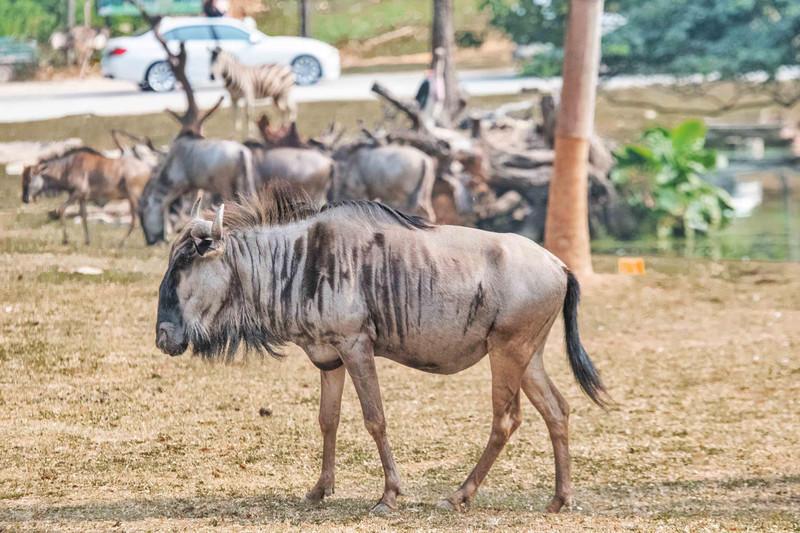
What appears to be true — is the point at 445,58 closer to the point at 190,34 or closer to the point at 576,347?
the point at 190,34

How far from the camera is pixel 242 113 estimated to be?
19922 millimetres

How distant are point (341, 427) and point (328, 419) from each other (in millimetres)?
2061

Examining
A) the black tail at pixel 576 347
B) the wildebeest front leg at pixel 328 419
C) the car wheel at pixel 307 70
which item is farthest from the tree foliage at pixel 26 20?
the black tail at pixel 576 347

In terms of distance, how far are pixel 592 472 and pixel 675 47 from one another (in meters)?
20.8

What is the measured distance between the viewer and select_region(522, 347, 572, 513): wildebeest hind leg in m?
7.42

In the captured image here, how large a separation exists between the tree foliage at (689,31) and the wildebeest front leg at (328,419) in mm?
20815

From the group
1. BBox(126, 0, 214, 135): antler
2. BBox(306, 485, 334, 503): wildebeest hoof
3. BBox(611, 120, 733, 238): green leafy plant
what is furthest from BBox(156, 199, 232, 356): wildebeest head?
BBox(611, 120, 733, 238): green leafy plant

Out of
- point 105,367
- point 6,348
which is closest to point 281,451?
point 105,367

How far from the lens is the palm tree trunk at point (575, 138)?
1552 cm

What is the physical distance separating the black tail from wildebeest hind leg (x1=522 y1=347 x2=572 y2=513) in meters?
0.22

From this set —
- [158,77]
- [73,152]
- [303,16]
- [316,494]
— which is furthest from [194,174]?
[316,494]

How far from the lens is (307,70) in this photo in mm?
21375

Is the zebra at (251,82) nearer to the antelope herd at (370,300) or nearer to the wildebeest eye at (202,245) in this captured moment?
the antelope herd at (370,300)

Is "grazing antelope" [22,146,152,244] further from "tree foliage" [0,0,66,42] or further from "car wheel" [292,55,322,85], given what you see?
"car wheel" [292,55,322,85]
